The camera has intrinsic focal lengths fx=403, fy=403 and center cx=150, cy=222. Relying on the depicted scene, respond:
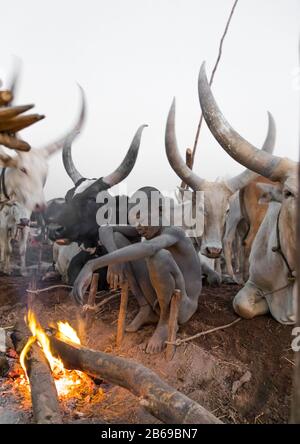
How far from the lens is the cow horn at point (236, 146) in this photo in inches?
137

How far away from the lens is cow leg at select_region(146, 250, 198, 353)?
3248 millimetres

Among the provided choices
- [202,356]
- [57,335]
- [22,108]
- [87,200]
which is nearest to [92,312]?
[57,335]

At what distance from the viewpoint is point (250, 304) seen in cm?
390

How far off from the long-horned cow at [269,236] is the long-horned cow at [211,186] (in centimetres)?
58

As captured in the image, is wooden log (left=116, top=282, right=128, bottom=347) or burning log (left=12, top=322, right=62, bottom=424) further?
wooden log (left=116, top=282, right=128, bottom=347)

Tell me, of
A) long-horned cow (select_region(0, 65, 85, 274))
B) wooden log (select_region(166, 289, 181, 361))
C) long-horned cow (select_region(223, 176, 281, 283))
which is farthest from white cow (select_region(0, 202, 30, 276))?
wooden log (select_region(166, 289, 181, 361))

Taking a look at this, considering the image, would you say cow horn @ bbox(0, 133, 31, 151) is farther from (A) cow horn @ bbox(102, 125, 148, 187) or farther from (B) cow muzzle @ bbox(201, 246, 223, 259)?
(A) cow horn @ bbox(102, 125, 148, 187)

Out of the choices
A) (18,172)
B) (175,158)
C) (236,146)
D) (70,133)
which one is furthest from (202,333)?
(70,133)

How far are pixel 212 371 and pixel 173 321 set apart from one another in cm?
50

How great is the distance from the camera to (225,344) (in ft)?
11.6

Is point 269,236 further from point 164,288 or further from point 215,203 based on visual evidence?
point 164,288

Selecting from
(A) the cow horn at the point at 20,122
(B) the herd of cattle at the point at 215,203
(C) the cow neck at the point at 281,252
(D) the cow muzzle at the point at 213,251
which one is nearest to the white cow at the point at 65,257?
(B) the herd of cattle at the point at 215,203

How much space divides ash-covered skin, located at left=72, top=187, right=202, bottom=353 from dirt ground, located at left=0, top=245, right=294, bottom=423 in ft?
0.50
